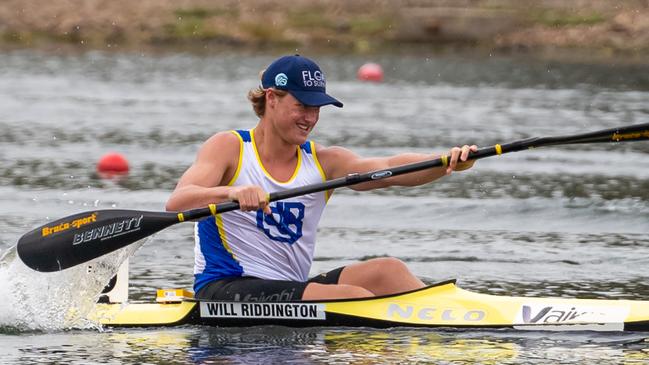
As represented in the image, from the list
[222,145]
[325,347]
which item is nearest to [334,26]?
[222,145]

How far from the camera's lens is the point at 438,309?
8.75m

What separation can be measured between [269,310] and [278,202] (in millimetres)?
662

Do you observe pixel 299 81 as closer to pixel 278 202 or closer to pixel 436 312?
pixel 278 202

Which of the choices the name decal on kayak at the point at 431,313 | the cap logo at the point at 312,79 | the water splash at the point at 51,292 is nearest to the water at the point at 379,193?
the water splash at the point at 51,292

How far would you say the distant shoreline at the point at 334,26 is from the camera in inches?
1449

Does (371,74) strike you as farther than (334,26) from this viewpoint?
No

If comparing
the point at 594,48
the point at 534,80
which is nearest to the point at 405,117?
the point at 534,80

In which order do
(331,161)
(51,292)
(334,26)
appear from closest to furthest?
(331,161) → (51,292) → (334,26)

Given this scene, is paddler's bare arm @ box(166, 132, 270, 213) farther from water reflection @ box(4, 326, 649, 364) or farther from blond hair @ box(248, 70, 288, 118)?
water reflection @ box(4, 326, 649, 364)

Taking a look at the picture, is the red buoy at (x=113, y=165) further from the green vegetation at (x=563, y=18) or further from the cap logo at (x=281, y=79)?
the green vegetation at (x=563, y=18)

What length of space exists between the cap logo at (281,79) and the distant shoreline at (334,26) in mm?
27728

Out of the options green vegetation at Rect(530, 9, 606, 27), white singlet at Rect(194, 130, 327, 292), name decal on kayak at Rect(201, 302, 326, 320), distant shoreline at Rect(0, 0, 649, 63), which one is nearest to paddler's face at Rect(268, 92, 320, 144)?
white singlet at Rect(194, 130, 327, 292)

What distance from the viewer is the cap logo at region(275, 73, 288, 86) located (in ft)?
27.9

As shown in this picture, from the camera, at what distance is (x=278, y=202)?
28.8 ft
